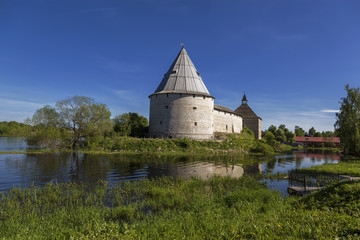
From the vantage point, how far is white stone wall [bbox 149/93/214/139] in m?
31.7

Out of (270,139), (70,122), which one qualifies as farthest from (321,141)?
(70,122)

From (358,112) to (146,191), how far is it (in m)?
21.6

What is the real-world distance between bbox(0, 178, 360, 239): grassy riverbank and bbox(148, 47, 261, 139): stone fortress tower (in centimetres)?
2309

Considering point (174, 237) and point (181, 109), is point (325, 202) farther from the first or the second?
point (181, 109)

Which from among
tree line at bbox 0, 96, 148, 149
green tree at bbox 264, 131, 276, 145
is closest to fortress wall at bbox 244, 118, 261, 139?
green tree at bbox 264, 131, 276, 145

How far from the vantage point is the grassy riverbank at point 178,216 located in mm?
4035

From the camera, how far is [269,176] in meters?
12.9

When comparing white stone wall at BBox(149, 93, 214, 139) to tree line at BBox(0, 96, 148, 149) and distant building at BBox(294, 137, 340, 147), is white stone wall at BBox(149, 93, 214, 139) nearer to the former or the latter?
tree line at BBox(0, 96, 148, 149)

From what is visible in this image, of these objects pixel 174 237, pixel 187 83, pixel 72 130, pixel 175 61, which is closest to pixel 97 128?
pixel 72 130

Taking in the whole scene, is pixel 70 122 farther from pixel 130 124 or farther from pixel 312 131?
pixel 312 131

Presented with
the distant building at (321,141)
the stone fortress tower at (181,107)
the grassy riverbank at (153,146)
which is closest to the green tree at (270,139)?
the grassy riverbank at (153,146)

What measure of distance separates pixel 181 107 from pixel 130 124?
9.02m

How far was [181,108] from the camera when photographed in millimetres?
31875

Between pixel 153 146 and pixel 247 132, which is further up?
pixel 247 132
